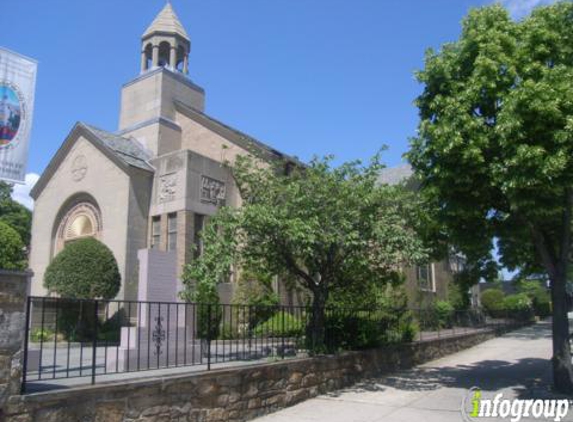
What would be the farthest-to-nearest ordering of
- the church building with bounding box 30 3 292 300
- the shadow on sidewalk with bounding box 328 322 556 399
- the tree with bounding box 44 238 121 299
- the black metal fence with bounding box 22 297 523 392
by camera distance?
the church building with bounding box 30 3 292 300 → the tree with bounding box 44 238 121 299 → the shadow on sidewalk with bounding box 328 322 556 399 → the black metal fence with bounding box 22 297 523 392

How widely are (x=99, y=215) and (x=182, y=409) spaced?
17.9 meters

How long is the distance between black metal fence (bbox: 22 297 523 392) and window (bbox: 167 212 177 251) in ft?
9.96

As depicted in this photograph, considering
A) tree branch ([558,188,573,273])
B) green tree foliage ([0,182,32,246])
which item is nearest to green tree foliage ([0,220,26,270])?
tree branch ([558,188,573,273])

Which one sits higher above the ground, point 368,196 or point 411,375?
point 368,196

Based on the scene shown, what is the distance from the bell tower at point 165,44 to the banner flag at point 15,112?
23.3 metres

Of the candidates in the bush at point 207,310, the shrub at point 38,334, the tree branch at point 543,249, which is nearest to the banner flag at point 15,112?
the bush at point 207,310

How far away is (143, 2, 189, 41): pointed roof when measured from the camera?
28.9 meters

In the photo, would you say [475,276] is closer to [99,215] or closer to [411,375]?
[411,375]

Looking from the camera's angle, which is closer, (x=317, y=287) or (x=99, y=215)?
(x=317, y=287)

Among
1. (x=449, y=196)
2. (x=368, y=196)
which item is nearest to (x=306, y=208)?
(x=368, y=196)

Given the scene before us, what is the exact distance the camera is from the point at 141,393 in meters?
7.39

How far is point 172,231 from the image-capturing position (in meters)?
22.0

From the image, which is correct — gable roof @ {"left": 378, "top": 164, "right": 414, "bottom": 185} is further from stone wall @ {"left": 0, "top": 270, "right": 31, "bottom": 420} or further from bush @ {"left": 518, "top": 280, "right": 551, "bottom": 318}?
stone wall @ {"left": 0, "top": 270, "right": 31, "bottom": 420}

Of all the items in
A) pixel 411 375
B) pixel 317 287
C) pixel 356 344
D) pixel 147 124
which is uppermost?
pixel 147 124
